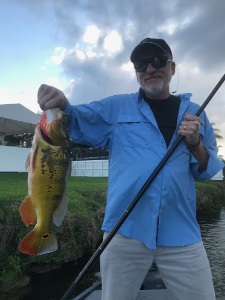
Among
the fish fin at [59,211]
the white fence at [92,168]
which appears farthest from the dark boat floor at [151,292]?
the white fence at [92,168]

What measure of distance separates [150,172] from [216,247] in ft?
28.3

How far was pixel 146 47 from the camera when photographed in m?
2.60

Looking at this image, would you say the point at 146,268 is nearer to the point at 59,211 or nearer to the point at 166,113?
the point at 59,211

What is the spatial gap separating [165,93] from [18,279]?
4868 millimetres

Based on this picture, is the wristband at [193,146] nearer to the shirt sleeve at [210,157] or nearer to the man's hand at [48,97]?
the shirt sleeve at [210,157]

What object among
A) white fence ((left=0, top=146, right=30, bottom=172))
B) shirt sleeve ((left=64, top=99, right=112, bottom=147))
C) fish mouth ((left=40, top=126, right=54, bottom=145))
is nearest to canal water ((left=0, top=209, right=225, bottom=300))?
shirt sleeve ((left=64, top=99, right=112, bottom=147))

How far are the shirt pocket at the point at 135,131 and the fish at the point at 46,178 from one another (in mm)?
558

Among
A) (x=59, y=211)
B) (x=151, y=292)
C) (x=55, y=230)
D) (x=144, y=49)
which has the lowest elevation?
(x=151, y=292)

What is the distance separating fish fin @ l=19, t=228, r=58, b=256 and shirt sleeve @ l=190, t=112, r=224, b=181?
1353mm

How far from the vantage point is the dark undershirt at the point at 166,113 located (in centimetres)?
256

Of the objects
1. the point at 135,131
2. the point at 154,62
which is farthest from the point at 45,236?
the point at 154,62

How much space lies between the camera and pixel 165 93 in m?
2.71

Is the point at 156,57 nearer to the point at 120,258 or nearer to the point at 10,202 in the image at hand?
the point at 120,258

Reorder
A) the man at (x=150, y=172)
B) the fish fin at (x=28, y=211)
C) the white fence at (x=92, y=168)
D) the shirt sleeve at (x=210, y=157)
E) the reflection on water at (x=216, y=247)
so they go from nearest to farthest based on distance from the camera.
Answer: the fish fin at (x=28, y=211), the man at (x=150, y=172), the shirt sleeve at (x=210, y=157), the reflection on water at (x=216, y=247), the white fence at (x=92, y=168)
